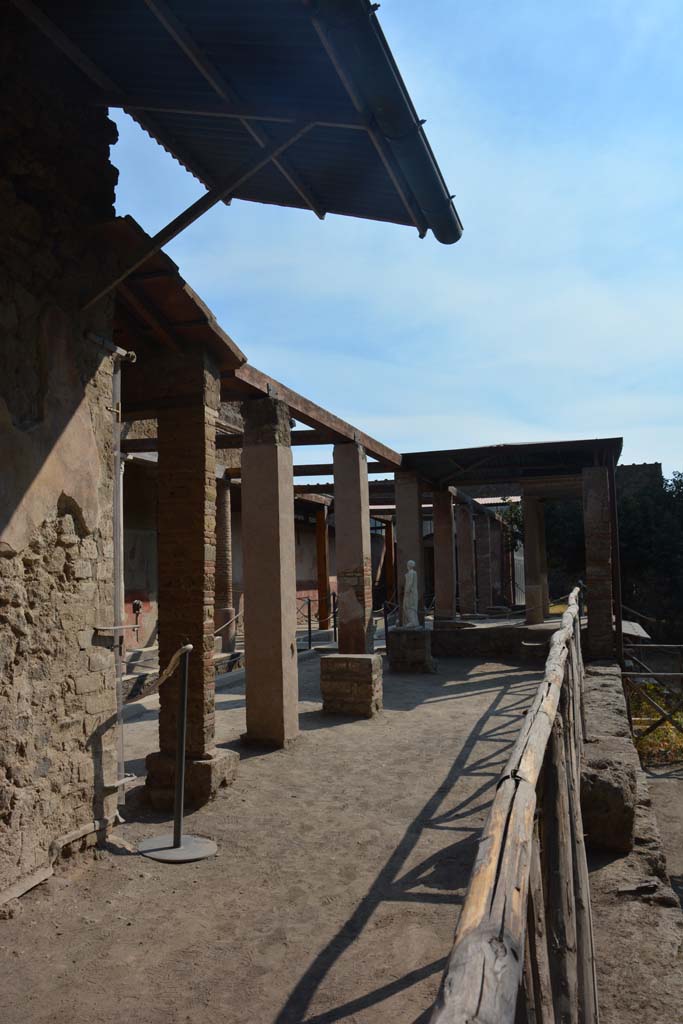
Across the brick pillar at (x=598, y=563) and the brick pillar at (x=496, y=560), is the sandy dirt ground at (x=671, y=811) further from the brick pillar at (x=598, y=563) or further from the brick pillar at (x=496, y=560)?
the brick pillar at (x=496, y=560)

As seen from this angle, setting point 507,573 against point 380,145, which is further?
point 507,573

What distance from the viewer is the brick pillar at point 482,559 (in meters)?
24.8

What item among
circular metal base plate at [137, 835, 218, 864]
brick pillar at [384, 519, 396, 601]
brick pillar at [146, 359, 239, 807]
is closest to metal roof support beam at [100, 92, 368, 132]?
brick pillar at [146, 359, 239, 807]

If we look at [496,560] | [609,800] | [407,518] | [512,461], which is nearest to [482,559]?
[496,560]

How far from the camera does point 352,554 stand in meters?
10.6

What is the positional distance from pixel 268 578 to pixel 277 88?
4.36 m

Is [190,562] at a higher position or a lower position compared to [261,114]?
lower

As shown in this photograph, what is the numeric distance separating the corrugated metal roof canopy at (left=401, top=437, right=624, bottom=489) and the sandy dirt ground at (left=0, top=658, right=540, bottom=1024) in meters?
7.06

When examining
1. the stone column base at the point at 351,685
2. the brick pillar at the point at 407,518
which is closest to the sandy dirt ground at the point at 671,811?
the stone column base at the point at 351,685

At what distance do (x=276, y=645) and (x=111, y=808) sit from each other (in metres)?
2.73

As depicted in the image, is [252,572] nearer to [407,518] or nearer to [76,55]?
[76,55]

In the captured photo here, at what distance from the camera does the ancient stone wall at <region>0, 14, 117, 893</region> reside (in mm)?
4000

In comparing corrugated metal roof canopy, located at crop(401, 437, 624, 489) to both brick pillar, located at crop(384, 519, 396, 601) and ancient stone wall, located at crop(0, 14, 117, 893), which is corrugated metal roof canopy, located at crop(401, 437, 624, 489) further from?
ancient stone wall, located at crop(0, 14, 117, 893)

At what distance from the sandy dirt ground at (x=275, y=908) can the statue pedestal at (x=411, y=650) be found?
5.40 meters
